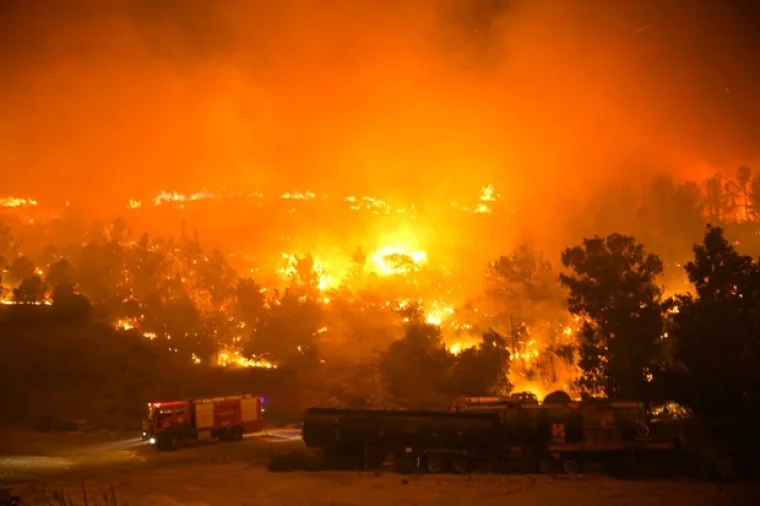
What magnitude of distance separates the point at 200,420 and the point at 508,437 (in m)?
20.4

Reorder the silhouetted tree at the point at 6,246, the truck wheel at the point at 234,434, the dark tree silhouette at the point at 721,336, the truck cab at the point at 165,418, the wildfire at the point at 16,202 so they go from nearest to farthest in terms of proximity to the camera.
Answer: the dark tree silhouette at the point at 721,336 < the truck cab at the point at 165,418 < the truck wheel at the point at 234,434 < the silhouetted tree at the point at 6,246 < the wildfire at the point at 16,202

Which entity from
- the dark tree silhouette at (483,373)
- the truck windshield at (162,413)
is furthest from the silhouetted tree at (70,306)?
the dark tree silhouette at (483,373)

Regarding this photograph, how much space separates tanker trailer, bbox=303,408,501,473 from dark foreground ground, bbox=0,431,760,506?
37.7 inches

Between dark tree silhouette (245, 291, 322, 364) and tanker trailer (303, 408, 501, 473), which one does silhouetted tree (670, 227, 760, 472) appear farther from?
dark tree silhouette (245, 291, 322, 364)

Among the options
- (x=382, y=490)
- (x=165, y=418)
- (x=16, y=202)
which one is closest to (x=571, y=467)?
(x=382, y=490)

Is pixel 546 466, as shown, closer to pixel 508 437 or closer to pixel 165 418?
pixel 508 437

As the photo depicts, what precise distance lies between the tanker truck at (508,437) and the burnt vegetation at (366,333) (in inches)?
310

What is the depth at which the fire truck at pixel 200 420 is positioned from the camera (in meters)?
35.4

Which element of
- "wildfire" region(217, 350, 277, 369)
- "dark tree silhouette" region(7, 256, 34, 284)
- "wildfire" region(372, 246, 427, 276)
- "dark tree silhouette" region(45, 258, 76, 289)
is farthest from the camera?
"wildfire" region(372, 246, 427, 276)

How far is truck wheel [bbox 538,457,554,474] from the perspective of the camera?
2516cm

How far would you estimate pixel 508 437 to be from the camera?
25859 millimetres

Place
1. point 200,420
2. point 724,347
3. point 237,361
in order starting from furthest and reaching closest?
point 237,361 < point 200,420 < point 724,347

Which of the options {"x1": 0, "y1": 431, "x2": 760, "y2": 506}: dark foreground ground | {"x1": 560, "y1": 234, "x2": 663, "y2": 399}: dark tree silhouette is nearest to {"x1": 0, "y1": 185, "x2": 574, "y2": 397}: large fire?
{"x1": 560, "y1": 234, "x2": 663, "y2": 399}: dark tree silhouette

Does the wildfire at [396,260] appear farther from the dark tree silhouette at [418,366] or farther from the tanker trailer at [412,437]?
the tanker trailer at [412,437]
